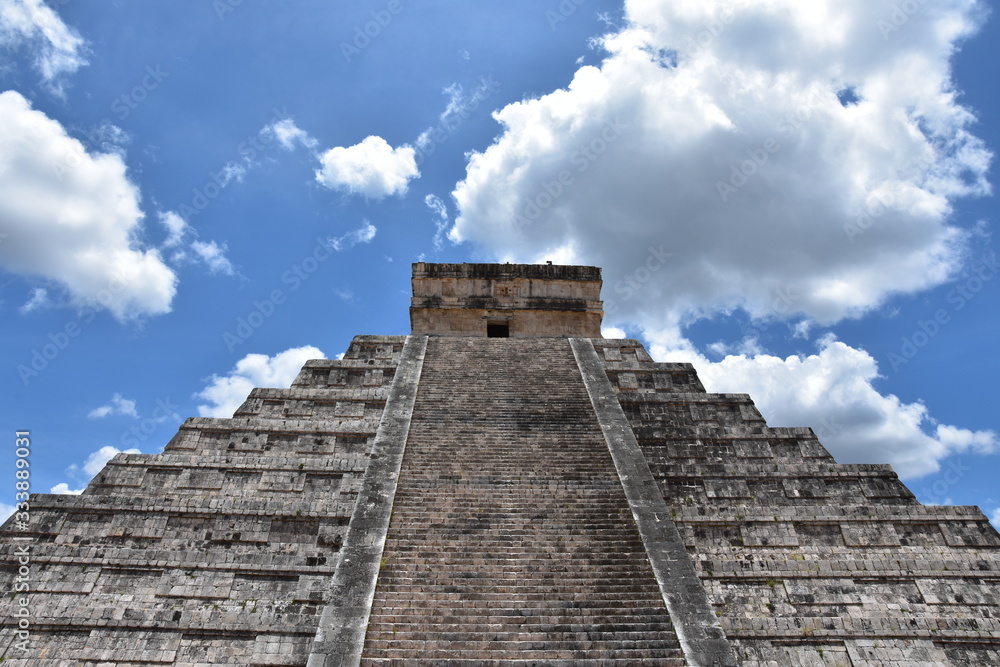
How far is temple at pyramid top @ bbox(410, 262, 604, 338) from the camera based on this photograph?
15766 millimetres

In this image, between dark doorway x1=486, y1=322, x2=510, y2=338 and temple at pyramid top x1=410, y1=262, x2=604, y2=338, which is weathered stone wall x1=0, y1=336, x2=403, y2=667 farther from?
dark doorway x1=486, y1=322, x2=510, y2=338

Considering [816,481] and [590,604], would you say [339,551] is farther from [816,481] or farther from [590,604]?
[816,481]

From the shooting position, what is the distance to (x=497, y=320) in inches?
624

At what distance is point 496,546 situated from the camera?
7.87 m

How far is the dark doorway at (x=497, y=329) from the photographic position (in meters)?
15.9

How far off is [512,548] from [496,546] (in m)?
0.22

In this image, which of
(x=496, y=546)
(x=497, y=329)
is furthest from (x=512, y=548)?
(x=497, y=329)

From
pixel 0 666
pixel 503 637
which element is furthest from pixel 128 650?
pixel 503 637

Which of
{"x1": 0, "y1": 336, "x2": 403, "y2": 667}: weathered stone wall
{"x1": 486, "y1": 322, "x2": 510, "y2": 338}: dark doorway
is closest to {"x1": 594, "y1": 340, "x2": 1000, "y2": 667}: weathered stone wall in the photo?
{"x1": 0, "y1": 336, "x2": 403, "y2": 667}: weathered stone wall

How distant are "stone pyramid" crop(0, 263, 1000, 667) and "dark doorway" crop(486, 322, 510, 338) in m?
4.54

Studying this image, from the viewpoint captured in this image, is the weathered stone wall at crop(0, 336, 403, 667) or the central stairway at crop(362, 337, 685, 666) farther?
the weathered stone wall at crop(0, 336, 403, 667)

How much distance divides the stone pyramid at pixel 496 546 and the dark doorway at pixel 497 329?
4.54 meters

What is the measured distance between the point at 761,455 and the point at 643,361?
389 cm

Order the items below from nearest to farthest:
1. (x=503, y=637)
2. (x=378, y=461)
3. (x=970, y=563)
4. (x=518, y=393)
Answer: (x=503, y=637), (x=970, y=563), (x=378, y=461), (x=518, y=393)
